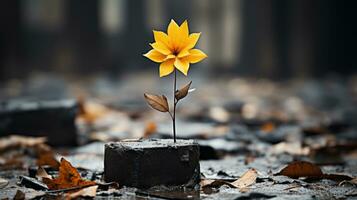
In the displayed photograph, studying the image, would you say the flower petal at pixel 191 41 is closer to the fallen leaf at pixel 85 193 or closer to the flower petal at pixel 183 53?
the flower petal at pixel 183 53

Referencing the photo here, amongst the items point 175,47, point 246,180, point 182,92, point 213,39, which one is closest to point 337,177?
point 246,180

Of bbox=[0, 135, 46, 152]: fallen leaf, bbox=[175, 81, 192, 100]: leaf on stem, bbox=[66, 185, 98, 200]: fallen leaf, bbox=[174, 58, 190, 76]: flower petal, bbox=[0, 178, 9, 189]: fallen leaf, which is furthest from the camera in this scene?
bbox=[0, 135, 46, 152]: fallen leaf

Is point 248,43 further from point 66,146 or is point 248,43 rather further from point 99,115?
point 66,146

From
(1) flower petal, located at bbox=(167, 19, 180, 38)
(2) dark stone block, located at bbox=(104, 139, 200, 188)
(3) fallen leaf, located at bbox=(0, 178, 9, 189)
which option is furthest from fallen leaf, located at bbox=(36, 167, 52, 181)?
(1) flower petal, located at bbox=(167, 19, 180, 38)

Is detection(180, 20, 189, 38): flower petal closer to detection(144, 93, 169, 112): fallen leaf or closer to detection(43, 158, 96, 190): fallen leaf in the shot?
detection(144, 93, 169, 112): fallen leaf

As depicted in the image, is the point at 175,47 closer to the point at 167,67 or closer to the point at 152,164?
the point at 167,67
